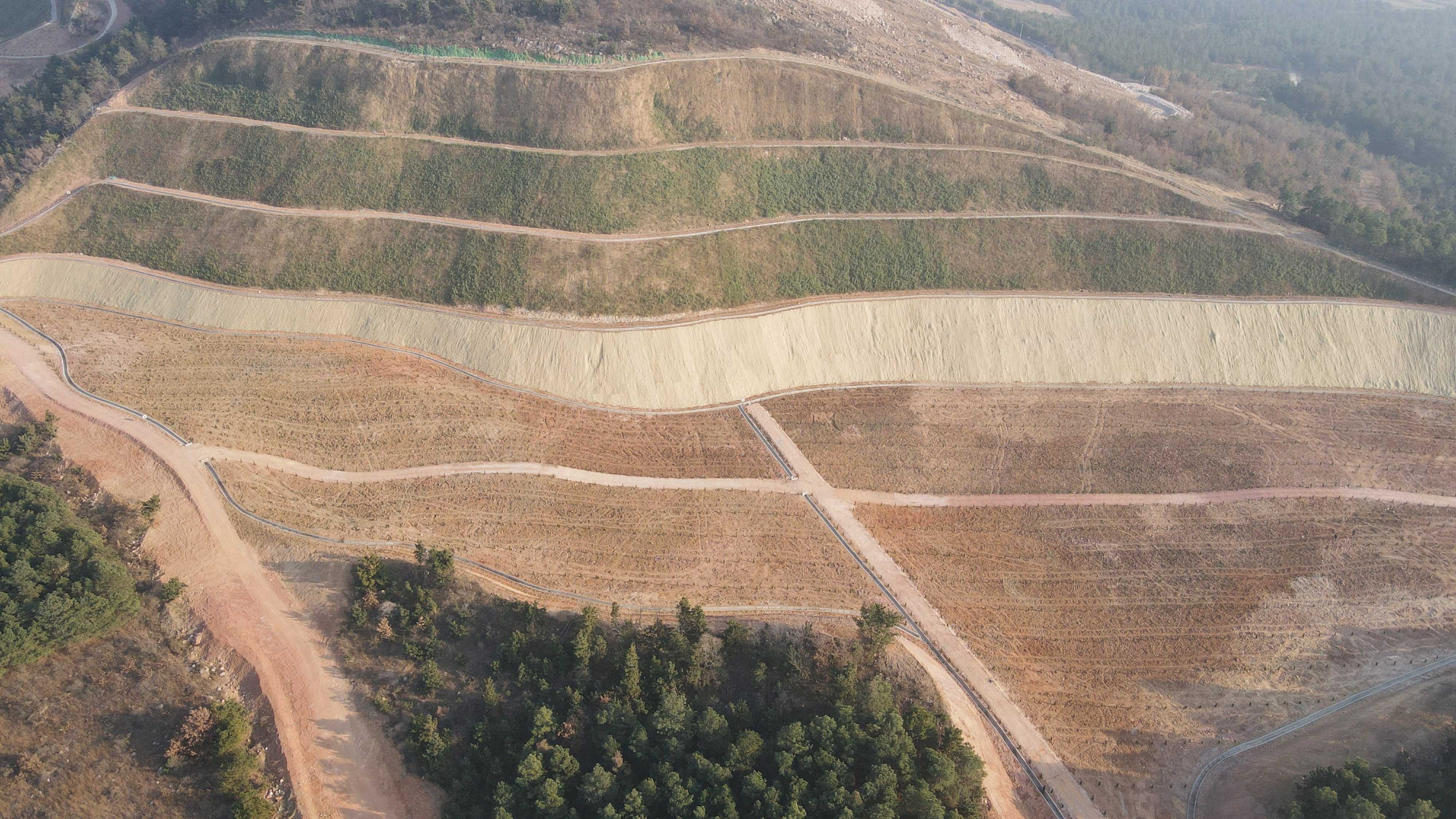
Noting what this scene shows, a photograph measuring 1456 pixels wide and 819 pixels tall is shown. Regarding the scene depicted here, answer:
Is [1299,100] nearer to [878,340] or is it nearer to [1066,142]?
[1066,142]

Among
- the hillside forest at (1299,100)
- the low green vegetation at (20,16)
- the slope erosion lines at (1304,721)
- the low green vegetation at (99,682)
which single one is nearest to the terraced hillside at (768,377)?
the slope erosion lines at (1304,721)

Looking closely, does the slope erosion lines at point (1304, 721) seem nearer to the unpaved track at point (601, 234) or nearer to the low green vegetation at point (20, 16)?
the unpaved track at point (601, 234)

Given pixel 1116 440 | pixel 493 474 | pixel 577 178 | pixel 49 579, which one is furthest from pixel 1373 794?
pixel 49 579

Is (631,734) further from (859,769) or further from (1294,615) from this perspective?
(1294,615)

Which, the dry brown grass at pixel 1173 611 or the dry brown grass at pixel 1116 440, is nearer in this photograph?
the dry brown grass at pixel 1173 611

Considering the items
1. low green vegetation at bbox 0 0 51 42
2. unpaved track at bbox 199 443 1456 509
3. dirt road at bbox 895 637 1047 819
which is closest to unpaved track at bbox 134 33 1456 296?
unpaved track at bbox 199 443 1456 509
